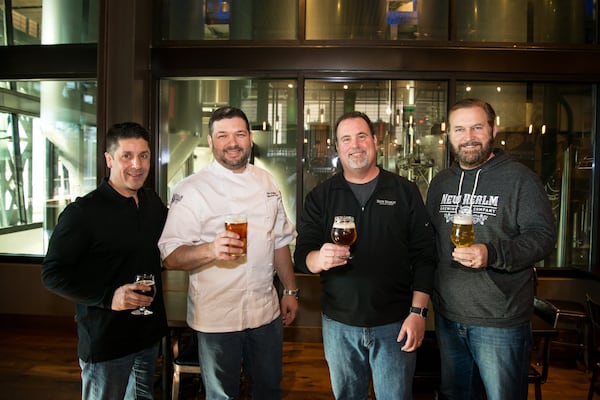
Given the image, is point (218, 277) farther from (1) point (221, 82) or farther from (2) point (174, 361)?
(1) point (221, 82)

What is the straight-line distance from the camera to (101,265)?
180 centimetres

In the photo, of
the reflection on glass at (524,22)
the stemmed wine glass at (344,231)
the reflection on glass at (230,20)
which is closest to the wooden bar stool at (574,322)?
the stemmed wine glass at (344,231)

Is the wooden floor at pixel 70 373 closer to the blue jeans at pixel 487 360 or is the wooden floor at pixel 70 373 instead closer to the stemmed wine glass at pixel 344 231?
the blue jeans at pixel 487 360

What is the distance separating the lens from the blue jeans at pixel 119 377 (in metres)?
1.77

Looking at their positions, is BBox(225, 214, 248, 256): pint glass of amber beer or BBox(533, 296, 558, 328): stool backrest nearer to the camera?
BBox(225, 214, 248, 256): pint glass of amber beer

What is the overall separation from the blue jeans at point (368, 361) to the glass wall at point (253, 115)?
2645 millimetres

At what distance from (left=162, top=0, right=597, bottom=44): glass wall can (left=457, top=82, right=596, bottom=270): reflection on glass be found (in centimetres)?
49

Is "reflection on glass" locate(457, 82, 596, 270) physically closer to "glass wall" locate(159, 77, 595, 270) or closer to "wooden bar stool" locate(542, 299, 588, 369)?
"glass wall" locate(159, 77, 595, 270)

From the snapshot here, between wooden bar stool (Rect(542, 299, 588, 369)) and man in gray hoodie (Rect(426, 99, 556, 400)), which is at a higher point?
man in gray hoodie (Rect(426, 99, 556, 400))

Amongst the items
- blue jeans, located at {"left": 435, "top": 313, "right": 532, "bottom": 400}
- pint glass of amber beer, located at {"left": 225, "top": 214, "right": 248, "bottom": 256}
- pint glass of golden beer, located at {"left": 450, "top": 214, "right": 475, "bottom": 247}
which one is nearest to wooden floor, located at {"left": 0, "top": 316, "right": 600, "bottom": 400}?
blue jeans, located at {"left": 435, "top": 313, "right": 532, "bottom": 400}

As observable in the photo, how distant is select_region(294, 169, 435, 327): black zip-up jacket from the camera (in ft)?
6.28

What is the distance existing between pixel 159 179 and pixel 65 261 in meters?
2.80

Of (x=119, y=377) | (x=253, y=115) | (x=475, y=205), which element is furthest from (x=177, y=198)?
(x=253, y=115)

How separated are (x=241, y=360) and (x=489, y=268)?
117 centimetres
